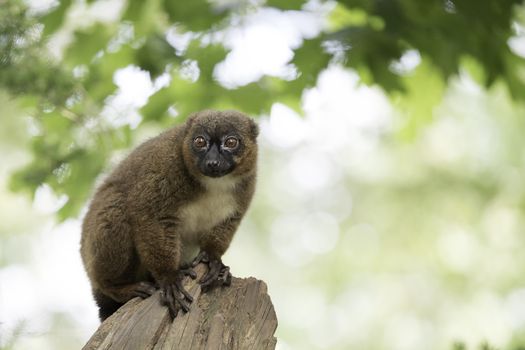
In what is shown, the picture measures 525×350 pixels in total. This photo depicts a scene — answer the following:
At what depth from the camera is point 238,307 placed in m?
5.21

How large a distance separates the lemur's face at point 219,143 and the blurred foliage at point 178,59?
856 mm

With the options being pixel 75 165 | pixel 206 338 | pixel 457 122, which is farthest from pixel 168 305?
pixel 457 122

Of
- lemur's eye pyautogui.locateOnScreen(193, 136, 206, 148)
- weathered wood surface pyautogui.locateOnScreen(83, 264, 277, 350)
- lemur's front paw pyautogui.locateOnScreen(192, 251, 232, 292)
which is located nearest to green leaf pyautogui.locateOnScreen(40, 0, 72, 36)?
lemur's eye pyautogui.locateOnScreen(193, 136, 206, 148)

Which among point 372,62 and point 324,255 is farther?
point 324,255

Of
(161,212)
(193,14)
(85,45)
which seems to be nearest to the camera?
(161,212)

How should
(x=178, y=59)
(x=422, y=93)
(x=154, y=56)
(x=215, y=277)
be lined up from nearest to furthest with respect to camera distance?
(x=215, y=277) < (x=154, y=56) < (x=178, y=59) < (x=422, y=93)

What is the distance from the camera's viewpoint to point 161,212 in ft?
19.9

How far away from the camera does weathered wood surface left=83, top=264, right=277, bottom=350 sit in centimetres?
490

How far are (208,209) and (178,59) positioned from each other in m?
1.69

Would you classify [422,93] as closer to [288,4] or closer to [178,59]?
[288,4]

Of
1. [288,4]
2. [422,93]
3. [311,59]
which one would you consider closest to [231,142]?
[311,59]

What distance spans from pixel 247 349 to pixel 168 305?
630 millimetres

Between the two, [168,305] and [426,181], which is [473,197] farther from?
[168,305]

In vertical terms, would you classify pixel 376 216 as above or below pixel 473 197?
below
